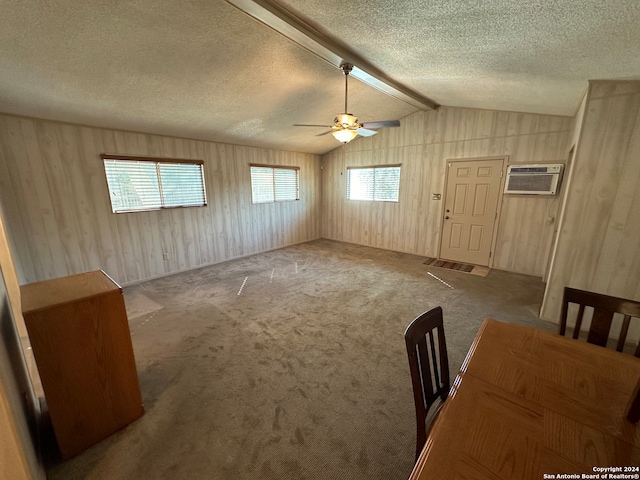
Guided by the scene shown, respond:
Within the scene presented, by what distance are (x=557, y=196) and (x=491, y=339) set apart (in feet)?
12.8

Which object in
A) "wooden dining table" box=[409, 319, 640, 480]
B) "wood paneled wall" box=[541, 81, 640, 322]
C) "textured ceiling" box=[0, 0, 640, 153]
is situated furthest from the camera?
"wood paneled wall" box=[541, 81, 640, 322]

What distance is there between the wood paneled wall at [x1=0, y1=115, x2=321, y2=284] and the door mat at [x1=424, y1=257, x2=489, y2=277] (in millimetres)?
3742

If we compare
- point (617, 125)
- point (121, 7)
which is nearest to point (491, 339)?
point (617, 125)

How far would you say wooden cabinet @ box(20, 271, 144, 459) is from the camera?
132 centimetres

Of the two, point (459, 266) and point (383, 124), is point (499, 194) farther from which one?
point (383, 124)

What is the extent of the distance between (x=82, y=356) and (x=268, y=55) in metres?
2.93

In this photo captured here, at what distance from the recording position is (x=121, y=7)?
5.81 feet

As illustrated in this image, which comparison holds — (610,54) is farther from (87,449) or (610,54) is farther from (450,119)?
(87,449)

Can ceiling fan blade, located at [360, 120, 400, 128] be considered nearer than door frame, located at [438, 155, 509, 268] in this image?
Yes

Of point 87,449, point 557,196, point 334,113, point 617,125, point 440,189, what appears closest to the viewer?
point 87,449

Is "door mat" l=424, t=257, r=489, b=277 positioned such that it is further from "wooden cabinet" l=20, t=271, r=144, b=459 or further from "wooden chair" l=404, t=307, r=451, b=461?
"wooden cabinet" l=20, t=271, r=144, b=459

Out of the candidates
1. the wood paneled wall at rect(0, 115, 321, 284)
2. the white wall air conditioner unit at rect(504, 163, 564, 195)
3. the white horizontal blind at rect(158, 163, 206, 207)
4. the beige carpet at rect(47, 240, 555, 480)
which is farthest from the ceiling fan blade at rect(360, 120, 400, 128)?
the white horizontal blind at rect(158, 163, 206, 207)

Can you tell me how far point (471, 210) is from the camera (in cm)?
464

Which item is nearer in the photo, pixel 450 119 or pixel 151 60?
pixel 151 60
